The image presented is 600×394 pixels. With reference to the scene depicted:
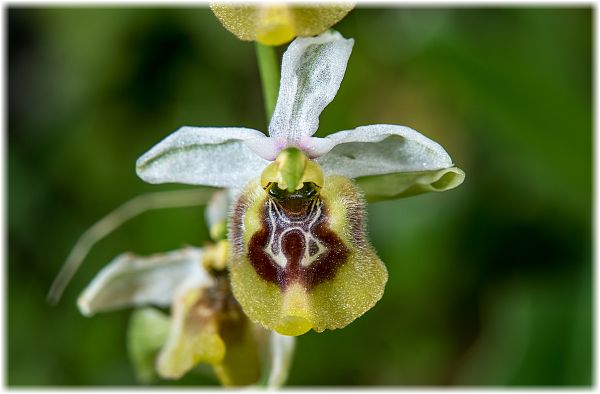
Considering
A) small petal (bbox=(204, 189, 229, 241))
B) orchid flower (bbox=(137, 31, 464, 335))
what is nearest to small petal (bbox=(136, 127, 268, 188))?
orchid flower (bbox=(137, 31, 464, 335))

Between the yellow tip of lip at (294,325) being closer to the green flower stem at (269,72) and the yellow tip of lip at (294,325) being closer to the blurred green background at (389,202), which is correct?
the green flower stem at (269,72)

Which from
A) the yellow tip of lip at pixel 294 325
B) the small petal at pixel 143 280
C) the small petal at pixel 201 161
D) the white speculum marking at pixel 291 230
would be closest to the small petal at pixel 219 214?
the small petal at pixel 143 280

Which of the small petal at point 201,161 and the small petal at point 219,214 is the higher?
the small petal at point 201,161

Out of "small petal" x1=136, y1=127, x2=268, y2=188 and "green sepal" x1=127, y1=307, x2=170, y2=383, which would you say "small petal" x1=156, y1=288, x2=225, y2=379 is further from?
"small petal" x1=136, y1=127, x2=268, y2=188

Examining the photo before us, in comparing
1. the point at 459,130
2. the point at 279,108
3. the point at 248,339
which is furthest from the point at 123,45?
the point at 279,108

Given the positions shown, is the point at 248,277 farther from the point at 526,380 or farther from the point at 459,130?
the point at 459,130

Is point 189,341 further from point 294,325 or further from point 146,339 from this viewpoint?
point 294,325
